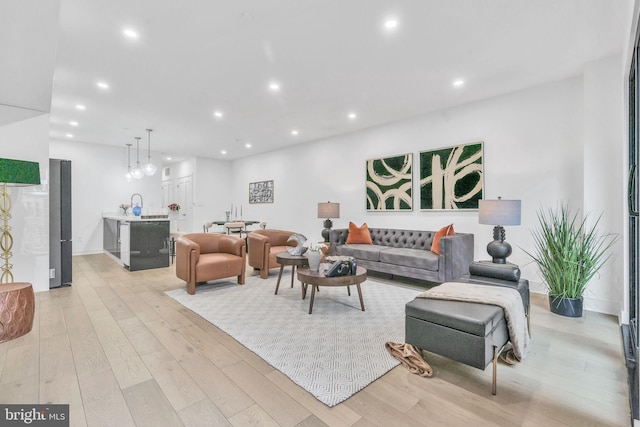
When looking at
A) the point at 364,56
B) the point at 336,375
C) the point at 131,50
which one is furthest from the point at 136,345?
the point at 364,56

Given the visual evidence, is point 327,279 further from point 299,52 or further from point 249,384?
point 299,52

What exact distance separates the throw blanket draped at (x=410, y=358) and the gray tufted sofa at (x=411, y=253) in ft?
6.21

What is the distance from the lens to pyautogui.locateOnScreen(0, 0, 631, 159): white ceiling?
96.3 inches

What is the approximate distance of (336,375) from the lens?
78.1 inches

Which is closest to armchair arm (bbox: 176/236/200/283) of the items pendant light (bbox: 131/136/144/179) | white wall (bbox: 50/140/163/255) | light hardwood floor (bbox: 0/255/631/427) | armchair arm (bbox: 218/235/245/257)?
armchair arm (bbox: 218/235/245/257)

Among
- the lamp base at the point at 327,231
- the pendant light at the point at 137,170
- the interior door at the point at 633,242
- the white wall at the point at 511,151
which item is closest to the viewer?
the interior door at the point at 633,242

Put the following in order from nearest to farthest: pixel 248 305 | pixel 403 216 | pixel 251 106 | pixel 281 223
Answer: pixel 248 305, pixel 251 106, pixel 403 216, pixel 281 223

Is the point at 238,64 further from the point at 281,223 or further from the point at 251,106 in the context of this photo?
the point at 281,223

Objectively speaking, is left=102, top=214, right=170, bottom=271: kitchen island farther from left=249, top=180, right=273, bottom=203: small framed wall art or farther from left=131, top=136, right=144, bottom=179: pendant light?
left=249, top=180, right=273, bottom=203: small framed wall art

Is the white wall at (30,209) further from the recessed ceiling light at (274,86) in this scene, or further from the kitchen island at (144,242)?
the recessed ceiling light at (274,86)

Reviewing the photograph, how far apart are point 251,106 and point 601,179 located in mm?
4736

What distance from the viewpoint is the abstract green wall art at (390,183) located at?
5.27m

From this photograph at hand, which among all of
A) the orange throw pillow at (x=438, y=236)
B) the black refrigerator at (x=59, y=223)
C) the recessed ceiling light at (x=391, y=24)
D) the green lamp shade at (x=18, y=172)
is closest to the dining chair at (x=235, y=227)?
the black refrigerator at (x=59, y=223)

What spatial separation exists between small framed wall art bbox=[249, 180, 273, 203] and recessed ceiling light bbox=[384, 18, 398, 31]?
6.06m
